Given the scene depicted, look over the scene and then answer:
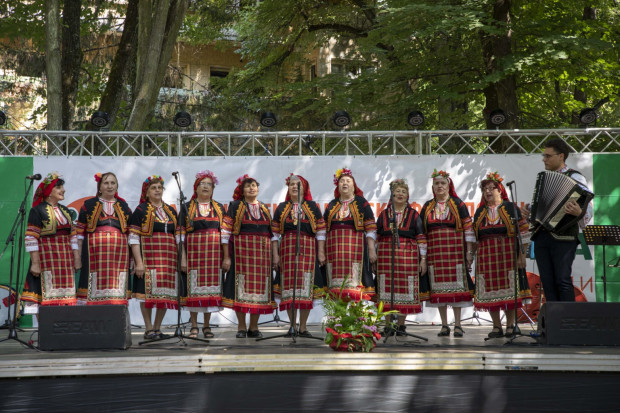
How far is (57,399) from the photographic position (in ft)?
13.5

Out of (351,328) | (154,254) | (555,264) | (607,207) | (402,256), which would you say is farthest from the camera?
(607,207)

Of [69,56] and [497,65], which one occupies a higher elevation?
[69,56]

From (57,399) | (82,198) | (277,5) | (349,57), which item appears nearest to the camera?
(57,399)

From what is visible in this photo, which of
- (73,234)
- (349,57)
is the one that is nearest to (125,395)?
(73,234)

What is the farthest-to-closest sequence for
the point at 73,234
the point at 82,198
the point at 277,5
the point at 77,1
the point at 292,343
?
the point at 277,5 < the point at 77,1 < the point at 82,198 < the point at 73,234 < the point at 292,343

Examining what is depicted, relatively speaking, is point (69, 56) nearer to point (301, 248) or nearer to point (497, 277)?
Answer: point (301, 248)

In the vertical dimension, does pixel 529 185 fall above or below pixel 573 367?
above

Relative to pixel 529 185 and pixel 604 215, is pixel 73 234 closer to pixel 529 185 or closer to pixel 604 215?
pixel 529 185

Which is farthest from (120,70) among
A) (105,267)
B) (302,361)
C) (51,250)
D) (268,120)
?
(302,361)

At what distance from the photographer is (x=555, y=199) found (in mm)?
5648

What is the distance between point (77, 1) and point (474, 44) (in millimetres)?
6586

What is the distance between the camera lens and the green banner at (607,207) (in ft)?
25.8

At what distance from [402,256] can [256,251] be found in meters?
1.33

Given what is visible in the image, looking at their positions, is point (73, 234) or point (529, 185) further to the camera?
point (529, 185)
